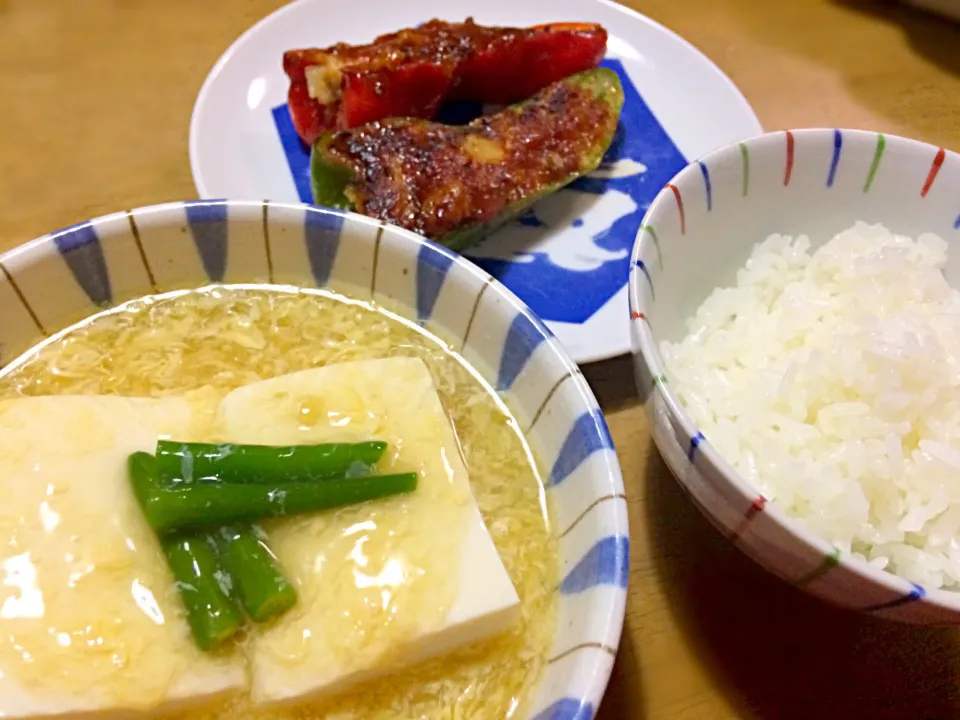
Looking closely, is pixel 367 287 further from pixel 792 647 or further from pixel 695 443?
pixel 792 647

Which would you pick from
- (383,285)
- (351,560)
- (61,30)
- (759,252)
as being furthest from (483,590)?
(61,30)

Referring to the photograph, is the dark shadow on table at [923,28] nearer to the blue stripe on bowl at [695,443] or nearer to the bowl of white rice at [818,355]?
the bowl of white rice at [818,355]

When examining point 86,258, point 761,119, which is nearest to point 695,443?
point 86,258

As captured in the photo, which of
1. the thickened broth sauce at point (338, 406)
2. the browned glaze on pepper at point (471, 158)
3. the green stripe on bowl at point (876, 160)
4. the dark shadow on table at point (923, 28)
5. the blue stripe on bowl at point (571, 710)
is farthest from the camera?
the dark shadow on table at point (923, 28)

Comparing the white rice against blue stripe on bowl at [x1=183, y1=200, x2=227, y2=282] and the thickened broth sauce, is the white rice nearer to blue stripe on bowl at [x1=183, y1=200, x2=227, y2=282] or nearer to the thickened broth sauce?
the thickened broth sauce

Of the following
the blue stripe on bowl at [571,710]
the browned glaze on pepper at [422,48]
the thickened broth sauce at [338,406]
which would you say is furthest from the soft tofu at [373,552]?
the browned glaze on pepper at [422,48]

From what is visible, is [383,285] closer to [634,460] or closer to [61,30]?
[634,460]

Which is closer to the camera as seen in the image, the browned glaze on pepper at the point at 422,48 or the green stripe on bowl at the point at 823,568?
the green stripe on bowl at the point at 823,568
